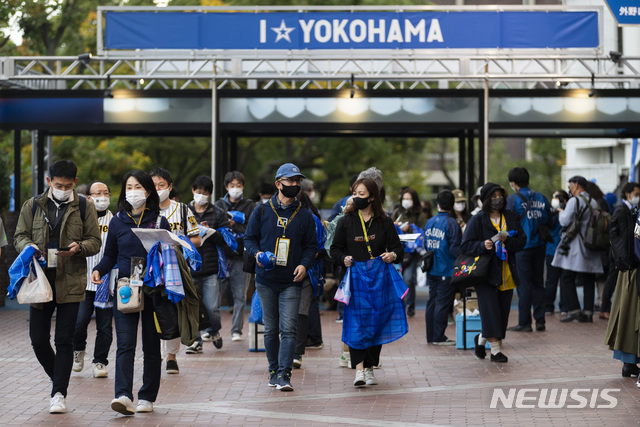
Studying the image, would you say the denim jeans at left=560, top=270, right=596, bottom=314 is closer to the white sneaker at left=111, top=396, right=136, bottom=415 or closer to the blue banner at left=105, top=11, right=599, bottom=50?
the blue banner at left=105, top=11, right=599, bottom=50

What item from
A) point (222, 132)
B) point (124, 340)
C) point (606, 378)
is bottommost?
point (606, 378)

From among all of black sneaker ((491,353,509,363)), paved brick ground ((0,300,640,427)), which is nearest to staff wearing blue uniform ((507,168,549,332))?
paved brick ground ((0,300,640,427))

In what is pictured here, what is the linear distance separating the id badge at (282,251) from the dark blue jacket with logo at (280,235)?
35mm

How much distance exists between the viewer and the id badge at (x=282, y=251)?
868 centimetres

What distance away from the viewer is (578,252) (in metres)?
14.1

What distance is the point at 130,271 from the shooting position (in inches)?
298

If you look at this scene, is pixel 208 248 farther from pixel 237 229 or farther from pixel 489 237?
pixel 489 237

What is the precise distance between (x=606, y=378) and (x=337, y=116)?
9.23 metres

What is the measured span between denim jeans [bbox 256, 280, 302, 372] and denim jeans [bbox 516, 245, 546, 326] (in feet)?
16.3

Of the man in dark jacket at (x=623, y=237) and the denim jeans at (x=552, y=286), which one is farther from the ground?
the man in dark jacket at (x=623, y=237)

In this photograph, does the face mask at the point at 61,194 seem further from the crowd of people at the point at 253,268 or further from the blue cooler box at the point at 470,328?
the blue cooler box at the point at 470,328

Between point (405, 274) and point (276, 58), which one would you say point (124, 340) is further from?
point (276, 58)

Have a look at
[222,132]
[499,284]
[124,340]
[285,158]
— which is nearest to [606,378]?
[499,284]

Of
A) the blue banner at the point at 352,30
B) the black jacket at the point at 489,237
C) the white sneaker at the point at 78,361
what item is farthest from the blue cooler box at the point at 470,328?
the blue banner at the point at 352,30
